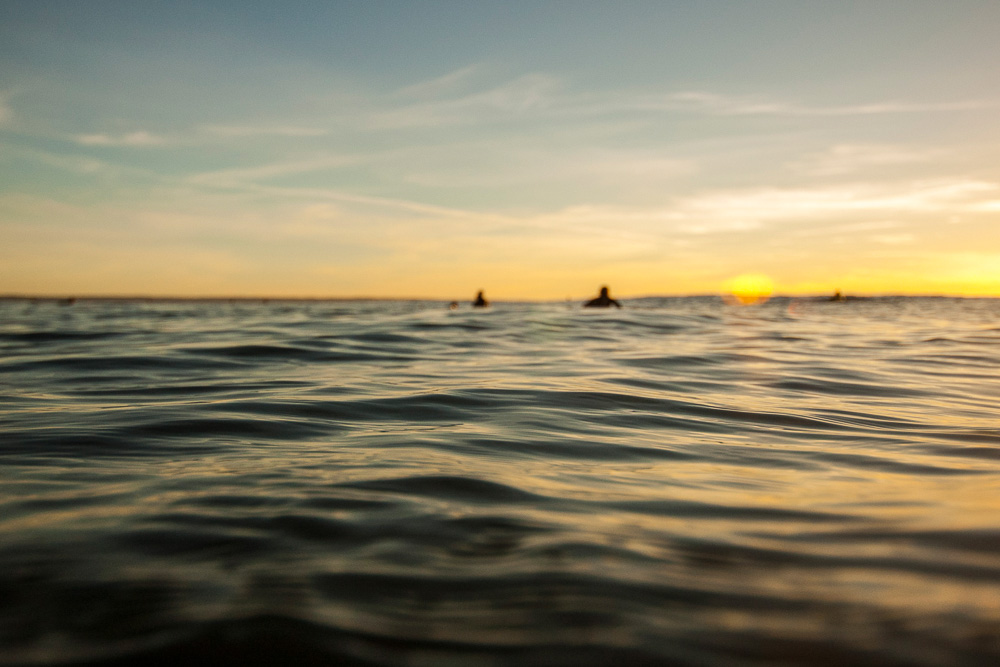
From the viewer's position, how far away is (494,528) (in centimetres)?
253

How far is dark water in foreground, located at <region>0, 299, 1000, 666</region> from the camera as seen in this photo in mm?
1688

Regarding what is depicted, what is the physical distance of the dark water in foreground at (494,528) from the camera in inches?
66.4

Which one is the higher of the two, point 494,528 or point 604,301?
point 604,301

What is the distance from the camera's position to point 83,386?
21.9 feet

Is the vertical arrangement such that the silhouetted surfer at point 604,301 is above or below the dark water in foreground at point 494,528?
above

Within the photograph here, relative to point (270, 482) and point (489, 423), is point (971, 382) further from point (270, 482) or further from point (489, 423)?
point (270, 482)

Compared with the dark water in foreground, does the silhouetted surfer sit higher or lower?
higher

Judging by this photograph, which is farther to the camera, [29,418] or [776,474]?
[29,418]

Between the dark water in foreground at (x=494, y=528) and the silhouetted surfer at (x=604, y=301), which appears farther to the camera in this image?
the silhouetted surfer at (x=604, y=301)

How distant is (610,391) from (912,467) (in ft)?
10.2

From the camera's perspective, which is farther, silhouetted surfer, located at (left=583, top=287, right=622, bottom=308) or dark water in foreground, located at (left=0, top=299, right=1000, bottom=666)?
silhouetted surfer, located at (left=583, top=287, right=622, bottom=308)

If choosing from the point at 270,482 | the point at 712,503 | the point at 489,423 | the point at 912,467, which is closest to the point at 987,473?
the point at 912,467

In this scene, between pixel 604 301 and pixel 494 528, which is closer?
pixel 494 528

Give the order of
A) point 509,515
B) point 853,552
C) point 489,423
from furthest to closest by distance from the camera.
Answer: point 489,423 → point 509,515 → point 853,552
